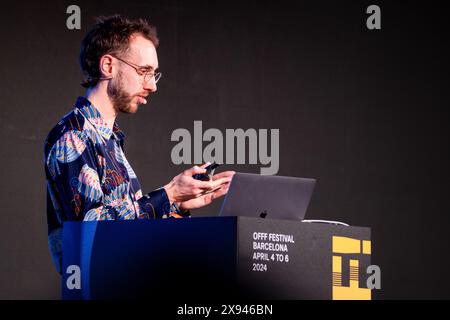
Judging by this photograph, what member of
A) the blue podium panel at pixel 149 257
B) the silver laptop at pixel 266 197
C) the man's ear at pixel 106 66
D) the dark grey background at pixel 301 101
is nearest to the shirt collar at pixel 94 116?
the man's ear at pixel 106 66

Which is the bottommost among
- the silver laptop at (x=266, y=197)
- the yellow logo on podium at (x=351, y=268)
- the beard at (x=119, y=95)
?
the yellow logo on podium at (x=351, y=268)

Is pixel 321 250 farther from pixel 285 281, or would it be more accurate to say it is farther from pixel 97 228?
pixel 97 228

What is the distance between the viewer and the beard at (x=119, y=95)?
9.73 ft

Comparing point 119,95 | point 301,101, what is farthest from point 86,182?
point 301,101

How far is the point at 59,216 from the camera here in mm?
2709

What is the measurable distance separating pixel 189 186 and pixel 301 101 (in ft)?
7.20

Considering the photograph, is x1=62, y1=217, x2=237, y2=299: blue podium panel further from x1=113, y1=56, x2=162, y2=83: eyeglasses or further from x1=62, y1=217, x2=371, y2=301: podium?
x1=113, y1=56, x2=162, y2=83: eyeglasses

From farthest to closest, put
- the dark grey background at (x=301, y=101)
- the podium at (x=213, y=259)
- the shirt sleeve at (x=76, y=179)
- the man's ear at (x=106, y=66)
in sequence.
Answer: the dark grey background at (x=301, y=101), the man's ear at (x=106, y=66), the shirt sleeve at (x=76, y=179), the podium at (x=213, y=259)

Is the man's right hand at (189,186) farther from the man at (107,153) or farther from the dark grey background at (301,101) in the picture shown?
the dark grey background at (301,101)

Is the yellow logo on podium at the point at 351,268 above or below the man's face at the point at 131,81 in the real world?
below

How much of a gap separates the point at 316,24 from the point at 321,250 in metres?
2.66

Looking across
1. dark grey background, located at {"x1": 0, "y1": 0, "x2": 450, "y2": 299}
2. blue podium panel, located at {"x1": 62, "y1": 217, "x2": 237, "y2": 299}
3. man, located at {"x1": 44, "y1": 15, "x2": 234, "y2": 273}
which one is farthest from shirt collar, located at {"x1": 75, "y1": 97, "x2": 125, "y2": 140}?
dark grey background, located at {"x1": 0, "y1": 0, "x2": 450, "y2": 299}
